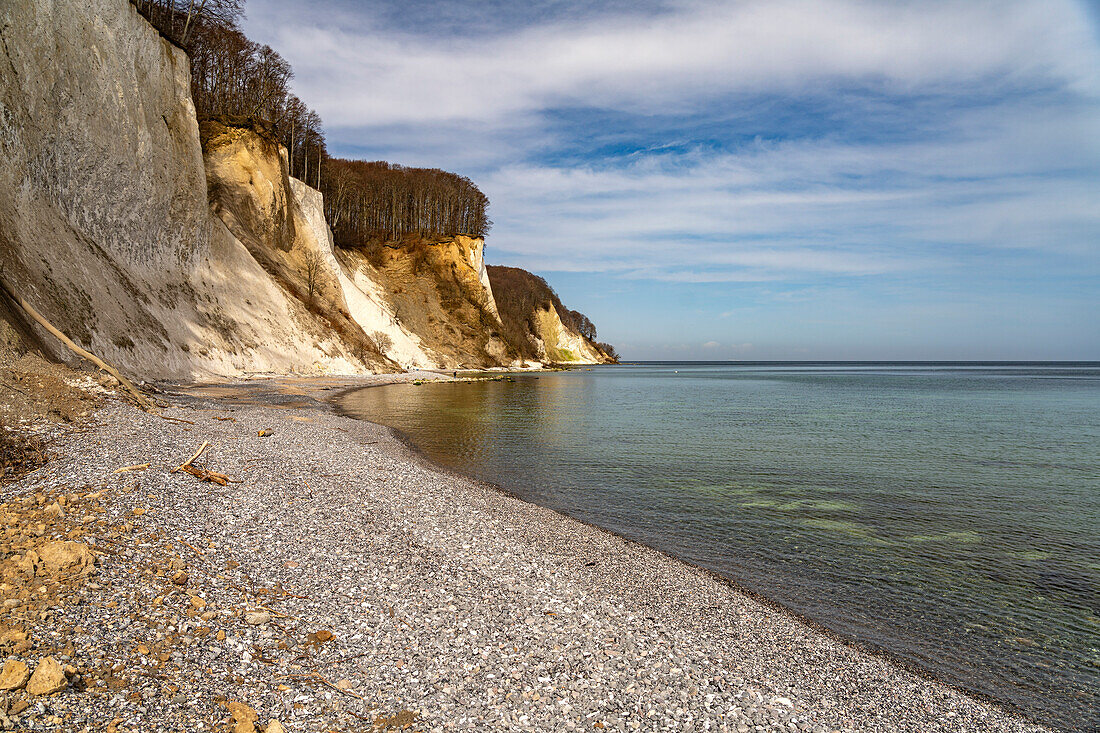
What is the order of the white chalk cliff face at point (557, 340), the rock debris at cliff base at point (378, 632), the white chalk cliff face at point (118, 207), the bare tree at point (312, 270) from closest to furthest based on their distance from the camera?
the rock debris at cliff base at point (378, 632)
the white chalk cliff face at point (118, 207)
the bare tree at point (312, 270)
the white chalk cliff face at point (557, 340)

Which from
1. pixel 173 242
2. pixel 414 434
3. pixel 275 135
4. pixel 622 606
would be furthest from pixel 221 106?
pixel 622 606

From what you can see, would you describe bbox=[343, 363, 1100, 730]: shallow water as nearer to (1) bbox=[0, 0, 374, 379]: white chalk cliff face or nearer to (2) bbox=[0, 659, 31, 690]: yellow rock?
(2) bbox=[0, 659, 31, 690]: yellow rock

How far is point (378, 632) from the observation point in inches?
223

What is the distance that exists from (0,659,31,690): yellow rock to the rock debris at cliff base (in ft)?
0.07

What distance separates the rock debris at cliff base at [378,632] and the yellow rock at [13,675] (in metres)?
0.02

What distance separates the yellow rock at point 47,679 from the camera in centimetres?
399

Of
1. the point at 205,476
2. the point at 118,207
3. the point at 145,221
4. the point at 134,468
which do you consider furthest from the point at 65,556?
the point at 145,221

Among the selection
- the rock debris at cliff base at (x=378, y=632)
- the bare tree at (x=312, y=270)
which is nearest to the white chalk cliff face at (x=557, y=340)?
the bare tree at (x=312, y=270)

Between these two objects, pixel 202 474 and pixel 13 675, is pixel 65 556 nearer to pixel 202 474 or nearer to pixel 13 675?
pixel 13 675

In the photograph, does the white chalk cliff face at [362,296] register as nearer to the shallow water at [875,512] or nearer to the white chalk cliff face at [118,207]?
the white chalk cliff face at [118,207]

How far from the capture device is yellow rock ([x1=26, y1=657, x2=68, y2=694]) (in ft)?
13.1

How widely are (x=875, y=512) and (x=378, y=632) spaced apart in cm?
1066

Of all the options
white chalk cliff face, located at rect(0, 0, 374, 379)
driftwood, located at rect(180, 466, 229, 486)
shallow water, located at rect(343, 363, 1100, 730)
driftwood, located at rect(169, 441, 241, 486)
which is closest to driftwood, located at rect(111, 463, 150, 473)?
driftwood, located at rect(169, 441, 241, 486)

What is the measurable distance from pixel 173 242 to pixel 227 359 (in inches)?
252
